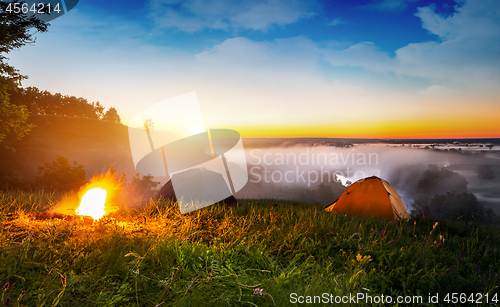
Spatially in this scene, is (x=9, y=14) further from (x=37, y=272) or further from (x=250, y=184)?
(x=250, y=184)

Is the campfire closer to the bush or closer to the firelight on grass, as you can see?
the firelight on grass

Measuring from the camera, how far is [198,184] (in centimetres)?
1055

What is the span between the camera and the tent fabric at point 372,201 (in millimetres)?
9008

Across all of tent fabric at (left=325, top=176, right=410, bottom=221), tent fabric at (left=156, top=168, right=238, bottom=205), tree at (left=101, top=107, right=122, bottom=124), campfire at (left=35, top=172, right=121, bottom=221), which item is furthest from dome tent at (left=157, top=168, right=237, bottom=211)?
tree at (left=101, top=107, right=122, bottom=124)

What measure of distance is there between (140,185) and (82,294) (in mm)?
21379

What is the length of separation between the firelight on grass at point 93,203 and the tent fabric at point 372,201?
832 centimetres

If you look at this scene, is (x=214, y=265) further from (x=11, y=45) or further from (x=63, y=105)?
(x=63, y=105)

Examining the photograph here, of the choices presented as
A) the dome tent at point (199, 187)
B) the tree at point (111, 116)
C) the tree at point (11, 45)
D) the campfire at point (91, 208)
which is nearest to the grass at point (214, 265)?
the campfire at point (91, 208)

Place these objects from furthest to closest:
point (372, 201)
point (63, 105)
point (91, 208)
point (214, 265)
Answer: point (63, 105) → point (372, 201) → point (91, 208) → point (214, 265)

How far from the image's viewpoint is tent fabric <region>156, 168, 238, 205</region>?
1020 centimetres

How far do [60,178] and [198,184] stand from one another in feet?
41.9

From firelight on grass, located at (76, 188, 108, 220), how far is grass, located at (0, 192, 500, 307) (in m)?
1.04

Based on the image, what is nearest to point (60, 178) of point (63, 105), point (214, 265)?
point (214, 265)

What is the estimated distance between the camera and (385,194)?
30.3ft
